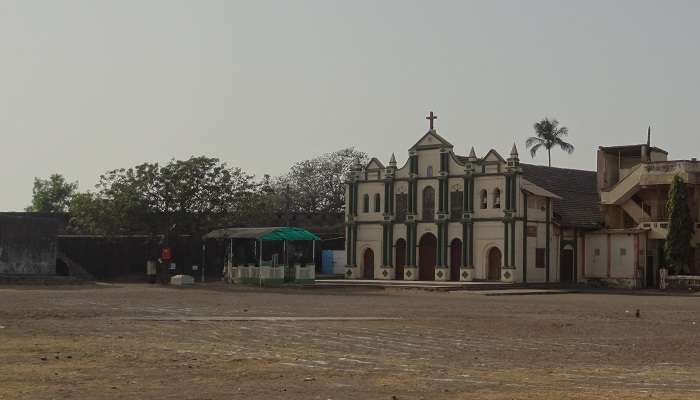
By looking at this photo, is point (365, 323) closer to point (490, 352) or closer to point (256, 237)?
point (490, 352)

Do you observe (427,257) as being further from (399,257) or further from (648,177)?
(648,177)

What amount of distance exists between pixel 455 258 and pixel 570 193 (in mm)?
9096

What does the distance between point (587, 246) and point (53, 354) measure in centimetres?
4523

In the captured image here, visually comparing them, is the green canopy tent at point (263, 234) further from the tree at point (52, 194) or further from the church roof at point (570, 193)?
the tree at point (52, 194)

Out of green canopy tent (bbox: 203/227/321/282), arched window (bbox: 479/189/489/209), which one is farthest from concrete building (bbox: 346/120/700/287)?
green canopy tent (bbox: 203/227/321/282)

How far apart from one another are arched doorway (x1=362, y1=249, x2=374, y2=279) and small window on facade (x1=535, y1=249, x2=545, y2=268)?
34.3ft

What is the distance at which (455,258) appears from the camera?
2194 inches

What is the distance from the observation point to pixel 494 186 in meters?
53.9

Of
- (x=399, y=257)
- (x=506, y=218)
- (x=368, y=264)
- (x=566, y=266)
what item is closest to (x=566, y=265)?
(x=566, y=266)

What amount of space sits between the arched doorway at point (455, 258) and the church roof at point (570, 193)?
18.1 feet

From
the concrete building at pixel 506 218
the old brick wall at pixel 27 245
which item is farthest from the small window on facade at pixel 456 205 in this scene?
the old brick wall at pixel 27 245

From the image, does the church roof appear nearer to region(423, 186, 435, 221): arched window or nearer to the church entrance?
the church entrance

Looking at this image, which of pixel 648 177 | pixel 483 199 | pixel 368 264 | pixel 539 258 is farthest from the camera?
pixel 368 264

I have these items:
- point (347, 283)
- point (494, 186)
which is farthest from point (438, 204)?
point (347, 283)
